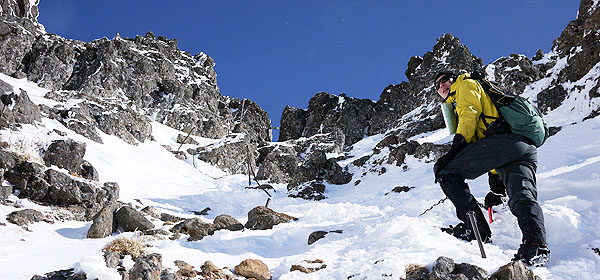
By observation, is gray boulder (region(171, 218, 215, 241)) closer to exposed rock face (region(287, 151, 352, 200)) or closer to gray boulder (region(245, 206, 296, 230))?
gray boulder (region(245, 206, 296, 230))

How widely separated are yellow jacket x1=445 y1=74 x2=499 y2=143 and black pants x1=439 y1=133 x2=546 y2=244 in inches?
8.3

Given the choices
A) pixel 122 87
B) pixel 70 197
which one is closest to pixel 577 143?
pixel 70 197

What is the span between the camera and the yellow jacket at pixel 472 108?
399cm

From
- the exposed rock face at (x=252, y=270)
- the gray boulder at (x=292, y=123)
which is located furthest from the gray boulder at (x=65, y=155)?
the gray boulder at (x=292, y=123)

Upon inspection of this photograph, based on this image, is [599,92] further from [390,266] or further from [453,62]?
[453,62]

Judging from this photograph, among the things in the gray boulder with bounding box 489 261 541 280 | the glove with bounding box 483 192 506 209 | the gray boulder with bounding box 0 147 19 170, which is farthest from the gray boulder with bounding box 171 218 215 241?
the gray boulder with bounding box 0 147 19 170

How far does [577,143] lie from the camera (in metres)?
11.8

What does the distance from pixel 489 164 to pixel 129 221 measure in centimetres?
954

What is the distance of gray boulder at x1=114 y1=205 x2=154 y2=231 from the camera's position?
9742 mm

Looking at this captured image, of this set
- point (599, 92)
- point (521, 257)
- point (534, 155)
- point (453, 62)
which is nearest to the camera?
point (521, 257)

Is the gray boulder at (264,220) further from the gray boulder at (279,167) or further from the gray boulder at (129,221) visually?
the gray boulder at (279,167)

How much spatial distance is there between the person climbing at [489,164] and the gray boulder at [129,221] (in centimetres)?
870

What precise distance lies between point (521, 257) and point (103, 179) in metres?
19.4

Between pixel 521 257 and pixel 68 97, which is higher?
pixel 68 97
